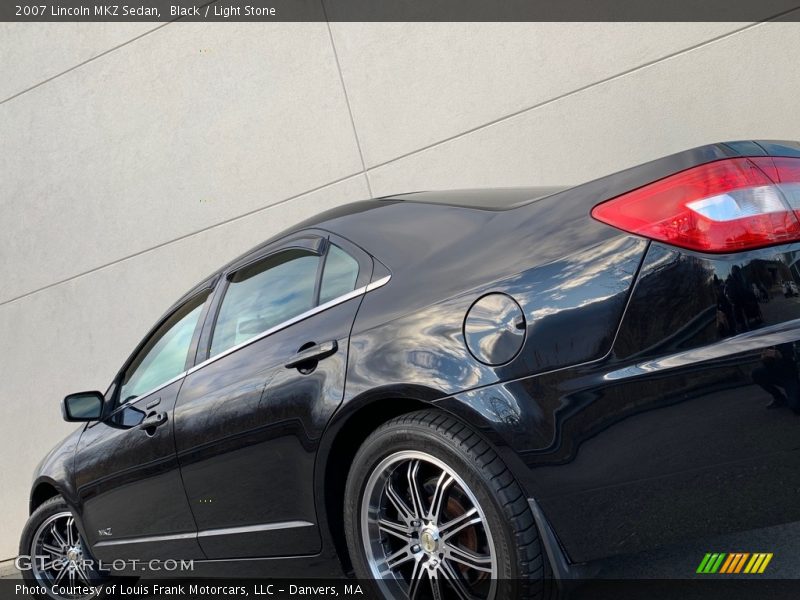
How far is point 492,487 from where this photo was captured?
2.32 metres

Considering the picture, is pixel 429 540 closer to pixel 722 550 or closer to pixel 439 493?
pixel 439 493

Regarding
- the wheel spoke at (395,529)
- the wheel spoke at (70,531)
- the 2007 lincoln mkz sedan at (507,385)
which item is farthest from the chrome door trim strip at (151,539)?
the wheel spoke at (395,529)

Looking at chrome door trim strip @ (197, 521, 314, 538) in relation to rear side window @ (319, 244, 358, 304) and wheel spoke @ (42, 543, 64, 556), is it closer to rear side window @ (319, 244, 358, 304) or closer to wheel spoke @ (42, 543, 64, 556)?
rear side window @ (319, 244, 358, 304)

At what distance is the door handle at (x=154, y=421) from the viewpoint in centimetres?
362

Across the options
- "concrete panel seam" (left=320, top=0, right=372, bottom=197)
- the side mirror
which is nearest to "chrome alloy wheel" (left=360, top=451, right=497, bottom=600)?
the side mirror

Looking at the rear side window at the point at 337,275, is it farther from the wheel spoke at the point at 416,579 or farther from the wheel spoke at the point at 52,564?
the wheel spoke at the point at 52,564

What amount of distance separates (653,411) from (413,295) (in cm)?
85

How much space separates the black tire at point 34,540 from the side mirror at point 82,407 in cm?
61

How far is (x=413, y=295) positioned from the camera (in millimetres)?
2639

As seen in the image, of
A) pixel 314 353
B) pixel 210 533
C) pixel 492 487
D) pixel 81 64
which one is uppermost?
pixel 81 64

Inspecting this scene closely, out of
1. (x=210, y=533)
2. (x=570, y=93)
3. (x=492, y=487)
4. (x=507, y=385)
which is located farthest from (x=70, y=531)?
(x=570, y=93)

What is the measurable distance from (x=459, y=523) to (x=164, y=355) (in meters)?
2.03
